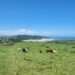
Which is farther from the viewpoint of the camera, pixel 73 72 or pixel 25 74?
pixel 73 72

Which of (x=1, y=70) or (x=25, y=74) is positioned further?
(x=1, y=70)

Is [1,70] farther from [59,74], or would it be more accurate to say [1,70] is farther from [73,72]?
[73,72]

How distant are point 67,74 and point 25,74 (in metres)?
3.40

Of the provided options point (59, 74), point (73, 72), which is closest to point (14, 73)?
point (59, 74)

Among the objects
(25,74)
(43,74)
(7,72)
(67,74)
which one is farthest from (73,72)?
(7,72)

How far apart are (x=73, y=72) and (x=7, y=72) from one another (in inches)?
219

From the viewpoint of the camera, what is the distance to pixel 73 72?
58.1 ft

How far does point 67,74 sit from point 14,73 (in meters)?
4.27

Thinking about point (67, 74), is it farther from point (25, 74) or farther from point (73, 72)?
point (25, 74)

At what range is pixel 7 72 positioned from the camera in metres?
17.1

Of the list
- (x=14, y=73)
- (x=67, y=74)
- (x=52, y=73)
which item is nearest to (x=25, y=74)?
(x=14, y=73)

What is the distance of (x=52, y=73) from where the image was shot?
17.2 m

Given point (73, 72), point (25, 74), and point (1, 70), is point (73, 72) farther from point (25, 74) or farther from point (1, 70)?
point (1, 70)

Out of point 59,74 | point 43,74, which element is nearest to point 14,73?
point 43,74
